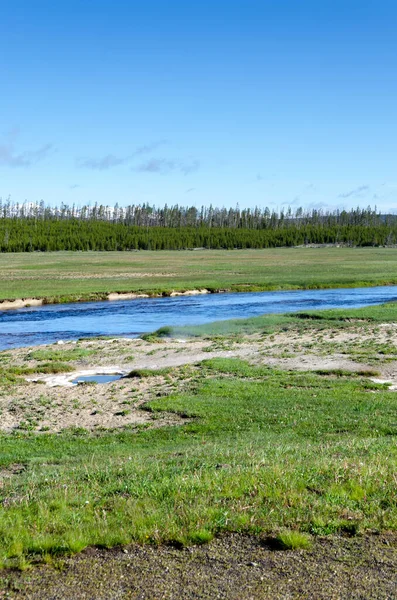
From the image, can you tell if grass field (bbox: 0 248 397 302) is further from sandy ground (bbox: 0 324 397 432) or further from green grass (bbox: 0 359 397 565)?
green grass (bbox: 0 359 397 565)

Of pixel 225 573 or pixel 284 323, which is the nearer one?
pixel 225 573

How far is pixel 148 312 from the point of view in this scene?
196 feet

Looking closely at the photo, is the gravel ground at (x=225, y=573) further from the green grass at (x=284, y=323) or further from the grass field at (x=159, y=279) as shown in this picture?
the grass field at (x=159, y=279)

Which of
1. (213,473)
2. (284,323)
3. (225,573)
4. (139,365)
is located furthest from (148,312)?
(225,573)

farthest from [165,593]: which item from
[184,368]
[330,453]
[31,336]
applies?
[31,336]

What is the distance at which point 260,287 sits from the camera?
261 feet

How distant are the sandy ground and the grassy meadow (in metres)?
1.01

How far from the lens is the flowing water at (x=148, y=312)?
4803 centimetres

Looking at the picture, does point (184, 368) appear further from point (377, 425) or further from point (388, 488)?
point (388, 488)

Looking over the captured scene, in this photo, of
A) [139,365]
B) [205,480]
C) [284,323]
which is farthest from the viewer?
[284,323]

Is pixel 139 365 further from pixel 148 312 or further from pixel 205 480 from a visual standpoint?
pixel 148 312

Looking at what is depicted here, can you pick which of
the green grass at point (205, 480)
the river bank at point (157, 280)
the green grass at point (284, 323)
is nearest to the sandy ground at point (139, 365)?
the green grass at point (205, 480)

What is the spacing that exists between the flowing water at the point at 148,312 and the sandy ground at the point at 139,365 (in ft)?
21.3

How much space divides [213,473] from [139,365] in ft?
67.0
